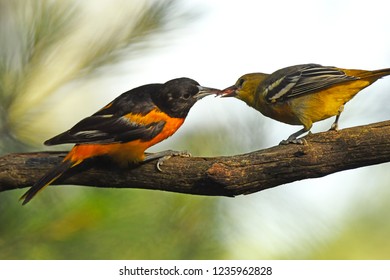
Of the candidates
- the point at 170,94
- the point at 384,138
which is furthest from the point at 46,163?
the point at 384,138

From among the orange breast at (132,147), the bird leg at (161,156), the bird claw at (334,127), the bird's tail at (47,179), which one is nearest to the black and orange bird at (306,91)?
the bird claw at (334,127)

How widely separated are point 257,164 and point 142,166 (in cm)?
58

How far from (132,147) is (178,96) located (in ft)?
1.07

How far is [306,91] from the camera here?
117 inches

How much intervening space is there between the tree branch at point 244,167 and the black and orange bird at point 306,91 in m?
0.21

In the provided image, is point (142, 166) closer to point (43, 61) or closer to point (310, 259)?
point (43, 61)

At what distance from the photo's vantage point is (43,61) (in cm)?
207

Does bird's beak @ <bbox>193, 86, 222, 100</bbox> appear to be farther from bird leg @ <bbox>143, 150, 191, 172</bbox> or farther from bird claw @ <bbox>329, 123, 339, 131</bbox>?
bird claw @ <bbox>329, 123, 339, 131</bbox>

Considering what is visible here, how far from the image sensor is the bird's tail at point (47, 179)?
2096 millimetres

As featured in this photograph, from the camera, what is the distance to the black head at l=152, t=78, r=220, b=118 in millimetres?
2678

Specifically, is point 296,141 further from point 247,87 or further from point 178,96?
point 247,87

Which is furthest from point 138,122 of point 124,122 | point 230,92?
point 230,92

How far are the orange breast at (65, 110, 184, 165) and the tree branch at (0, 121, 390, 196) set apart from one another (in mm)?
74

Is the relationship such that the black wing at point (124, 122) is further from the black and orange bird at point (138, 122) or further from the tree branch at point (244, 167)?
the tree branch at point (244, 167)
